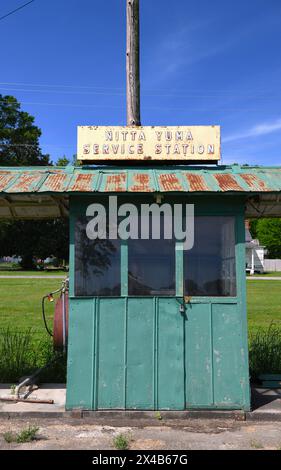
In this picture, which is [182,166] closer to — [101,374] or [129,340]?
[129,340]

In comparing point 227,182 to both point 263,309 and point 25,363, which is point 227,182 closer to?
point 25,363

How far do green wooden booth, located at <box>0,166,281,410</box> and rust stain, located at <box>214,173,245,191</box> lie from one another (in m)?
0.01

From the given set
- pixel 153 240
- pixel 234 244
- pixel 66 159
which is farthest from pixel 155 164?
pixel 66 159

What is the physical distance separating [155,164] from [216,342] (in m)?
2.49

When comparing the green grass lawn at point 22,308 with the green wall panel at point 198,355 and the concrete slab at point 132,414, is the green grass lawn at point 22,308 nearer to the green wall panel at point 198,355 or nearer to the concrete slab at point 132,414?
the concrete slab at point 132,414

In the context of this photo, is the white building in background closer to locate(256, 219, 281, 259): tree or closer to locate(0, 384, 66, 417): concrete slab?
locate(256, 219, 281, 259): tree

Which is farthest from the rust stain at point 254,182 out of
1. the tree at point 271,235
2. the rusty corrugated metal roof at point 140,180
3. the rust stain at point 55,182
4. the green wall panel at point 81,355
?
the tree at point 271,235

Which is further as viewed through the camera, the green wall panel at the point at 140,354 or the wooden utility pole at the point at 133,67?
the wooden utility pole at the point at 133,67

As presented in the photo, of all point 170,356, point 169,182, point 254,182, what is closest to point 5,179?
point 169,182

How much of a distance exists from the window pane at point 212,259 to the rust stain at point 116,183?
102 cm

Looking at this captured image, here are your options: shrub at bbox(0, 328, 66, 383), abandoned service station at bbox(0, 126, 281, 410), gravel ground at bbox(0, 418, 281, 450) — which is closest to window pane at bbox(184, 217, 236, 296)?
abandoned service station at bbox(0, 126, 281, 410)

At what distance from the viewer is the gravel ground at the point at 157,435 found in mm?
4684

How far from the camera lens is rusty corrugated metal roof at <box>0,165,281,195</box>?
17.9 feet

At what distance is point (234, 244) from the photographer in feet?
18.7
